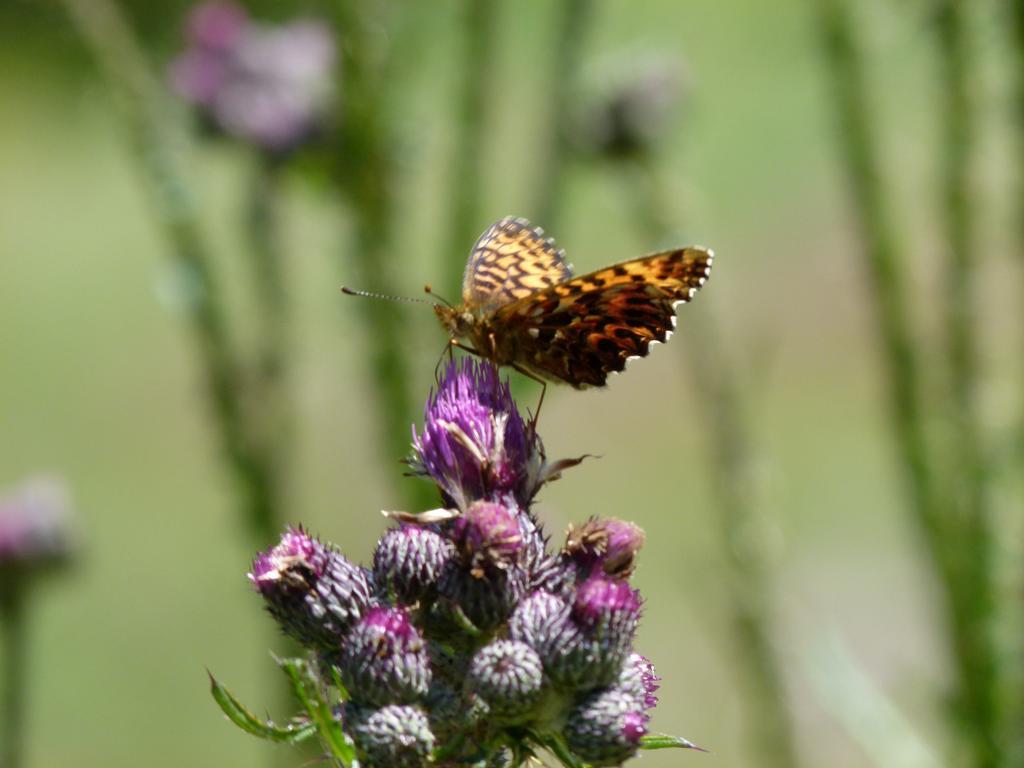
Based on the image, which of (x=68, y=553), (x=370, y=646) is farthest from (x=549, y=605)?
(x=68, y=553)

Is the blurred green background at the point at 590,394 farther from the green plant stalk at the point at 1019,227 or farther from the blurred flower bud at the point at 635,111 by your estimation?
the blurred flower bud at the point at 635,111

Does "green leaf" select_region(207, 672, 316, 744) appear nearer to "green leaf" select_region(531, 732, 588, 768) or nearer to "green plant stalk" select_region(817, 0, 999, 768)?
"green leaf" select_region(531, 732, 588, 768)

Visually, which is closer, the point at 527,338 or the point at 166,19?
the point at 527,338

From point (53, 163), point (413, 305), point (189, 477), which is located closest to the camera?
point (413, 305)

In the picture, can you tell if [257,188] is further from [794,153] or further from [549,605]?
[794,153]

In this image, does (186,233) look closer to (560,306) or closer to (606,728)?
(560,306)

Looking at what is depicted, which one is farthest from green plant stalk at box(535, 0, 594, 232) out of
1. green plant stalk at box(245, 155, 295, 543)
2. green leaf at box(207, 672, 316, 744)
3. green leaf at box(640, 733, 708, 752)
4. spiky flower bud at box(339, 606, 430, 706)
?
green leaf at box(207, 672, 316, 744)

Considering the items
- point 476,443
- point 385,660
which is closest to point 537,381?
point 476,443

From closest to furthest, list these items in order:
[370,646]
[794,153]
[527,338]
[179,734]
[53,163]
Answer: [370,646] < [527,338] < [179,734] < [794,153] < [53,163]
